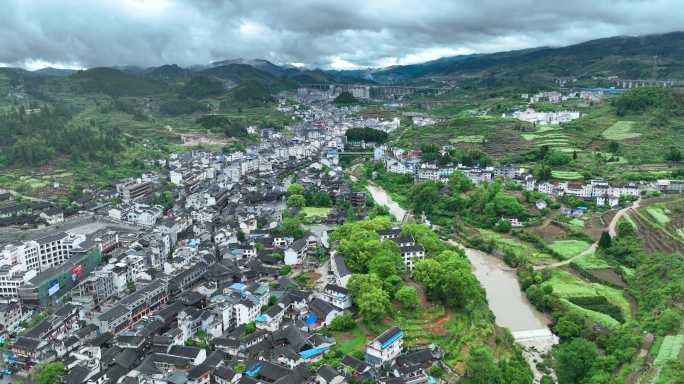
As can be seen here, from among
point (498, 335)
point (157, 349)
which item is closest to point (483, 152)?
point (498, 335)

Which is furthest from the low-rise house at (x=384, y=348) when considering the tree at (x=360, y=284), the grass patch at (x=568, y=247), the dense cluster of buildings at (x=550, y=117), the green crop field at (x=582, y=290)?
the dense cluster of buildings at (x=550, y=117)

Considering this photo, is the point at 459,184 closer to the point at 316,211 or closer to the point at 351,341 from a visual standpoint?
the point at 316,211

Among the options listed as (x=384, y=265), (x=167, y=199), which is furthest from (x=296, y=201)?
(x=384, y=265)

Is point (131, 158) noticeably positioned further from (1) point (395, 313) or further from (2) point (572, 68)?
(2) point (572, 68)

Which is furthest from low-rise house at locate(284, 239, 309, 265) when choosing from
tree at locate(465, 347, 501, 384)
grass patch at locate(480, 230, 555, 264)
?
tree at locate(465, 347, 501, 384)

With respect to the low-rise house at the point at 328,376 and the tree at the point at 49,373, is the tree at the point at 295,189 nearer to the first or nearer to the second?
the low-rise house at the point at 328,376

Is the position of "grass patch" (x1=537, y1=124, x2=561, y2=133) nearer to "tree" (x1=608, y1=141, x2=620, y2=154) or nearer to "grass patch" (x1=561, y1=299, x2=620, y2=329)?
"tree" (x1=608, y1=141, x2=620, y2=154)
